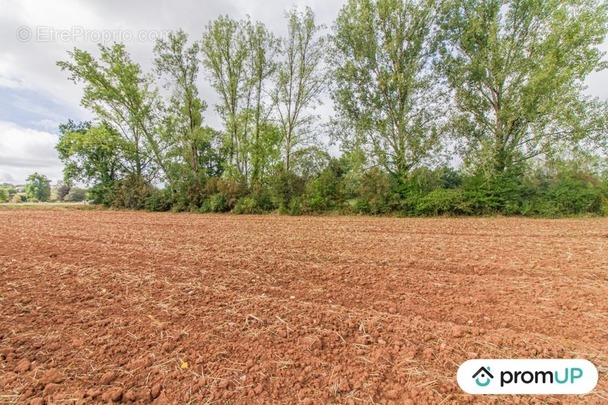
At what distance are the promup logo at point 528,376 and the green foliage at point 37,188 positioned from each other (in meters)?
83.4

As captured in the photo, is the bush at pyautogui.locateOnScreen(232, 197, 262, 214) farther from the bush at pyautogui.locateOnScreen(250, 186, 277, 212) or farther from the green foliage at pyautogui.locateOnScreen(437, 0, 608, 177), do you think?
the green foliage at pyautogui.locateOnScreen(437, 0, 608, 177)

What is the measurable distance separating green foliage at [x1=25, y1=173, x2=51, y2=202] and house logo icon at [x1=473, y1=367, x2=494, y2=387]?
83.4 metres

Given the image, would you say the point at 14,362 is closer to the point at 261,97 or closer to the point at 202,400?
A: the point at 202,400

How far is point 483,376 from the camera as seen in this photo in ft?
6.11

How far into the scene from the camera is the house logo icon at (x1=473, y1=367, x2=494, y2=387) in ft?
5.92

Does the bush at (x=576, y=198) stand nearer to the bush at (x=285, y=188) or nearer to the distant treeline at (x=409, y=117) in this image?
the distant treeline at (x=409, y=117)

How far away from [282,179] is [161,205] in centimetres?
1117

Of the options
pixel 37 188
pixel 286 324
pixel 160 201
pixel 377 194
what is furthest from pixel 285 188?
pixel 37 188

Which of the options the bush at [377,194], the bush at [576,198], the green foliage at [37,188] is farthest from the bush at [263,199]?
the green foliage at [37,188]

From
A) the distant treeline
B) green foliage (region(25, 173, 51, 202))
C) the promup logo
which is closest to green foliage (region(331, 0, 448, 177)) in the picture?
the distant treeline

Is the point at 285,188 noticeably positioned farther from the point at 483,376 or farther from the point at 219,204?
the point at 483,376

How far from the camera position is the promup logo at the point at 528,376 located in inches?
67.4

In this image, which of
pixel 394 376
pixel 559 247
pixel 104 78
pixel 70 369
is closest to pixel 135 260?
pixel 70 369

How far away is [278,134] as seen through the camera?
19562mm
